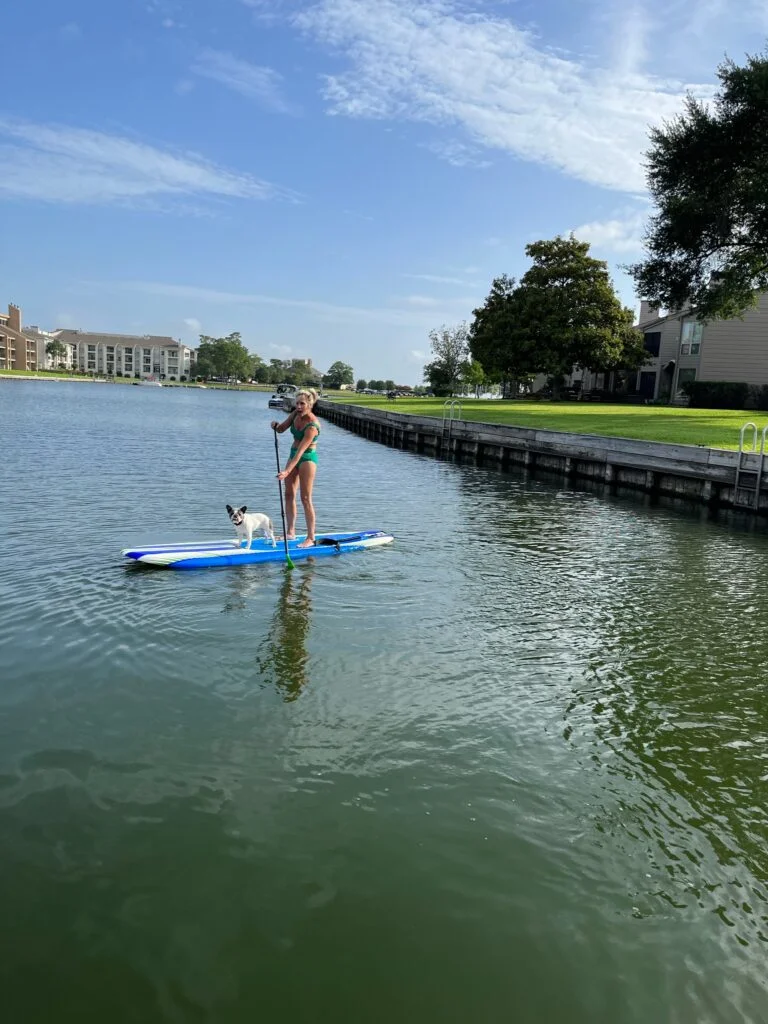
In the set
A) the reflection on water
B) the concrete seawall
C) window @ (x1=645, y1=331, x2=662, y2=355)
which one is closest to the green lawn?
the concrete seawall

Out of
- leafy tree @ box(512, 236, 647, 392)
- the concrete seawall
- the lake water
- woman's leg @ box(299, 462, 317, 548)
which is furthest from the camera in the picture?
leafy tree @ box(512, 236, 647, 392)

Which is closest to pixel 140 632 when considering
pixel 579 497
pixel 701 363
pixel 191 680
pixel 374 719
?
pixel 191 680

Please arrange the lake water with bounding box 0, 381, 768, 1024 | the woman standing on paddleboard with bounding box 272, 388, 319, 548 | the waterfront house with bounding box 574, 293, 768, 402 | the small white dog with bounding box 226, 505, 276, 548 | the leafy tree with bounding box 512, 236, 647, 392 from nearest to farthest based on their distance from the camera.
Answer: the lake water with bounding box 0, 381, 768, 1024 → the woman standing on paddleboard with bounding box 272, 388, 319, 548 → the small white dog with bounding box 226, 505, 276, 548 → the waterfront house with bounding box 574, 293, 768, 402 → the leafy tree with bounding box 512, 236, 647, 392

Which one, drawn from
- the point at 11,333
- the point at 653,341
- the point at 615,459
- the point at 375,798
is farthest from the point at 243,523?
the point at 11,333

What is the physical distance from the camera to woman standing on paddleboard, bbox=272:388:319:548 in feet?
36.5

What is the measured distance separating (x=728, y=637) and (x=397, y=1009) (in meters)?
7.09

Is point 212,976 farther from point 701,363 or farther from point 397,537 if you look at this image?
point 701,363

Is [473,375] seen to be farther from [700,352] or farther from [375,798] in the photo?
[375,798]

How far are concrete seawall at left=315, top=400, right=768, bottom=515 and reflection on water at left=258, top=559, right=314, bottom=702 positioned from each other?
1379cm

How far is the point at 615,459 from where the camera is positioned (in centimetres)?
2402

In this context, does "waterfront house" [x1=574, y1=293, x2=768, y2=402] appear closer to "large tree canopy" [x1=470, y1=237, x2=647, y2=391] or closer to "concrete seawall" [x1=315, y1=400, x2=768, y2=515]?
"large tree canopy" [x1=470, y1=237, x2=647, y2=391]

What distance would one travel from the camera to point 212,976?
3592 millimetres

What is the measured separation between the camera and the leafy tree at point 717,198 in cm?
3019

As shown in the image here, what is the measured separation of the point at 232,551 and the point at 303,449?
192cm
